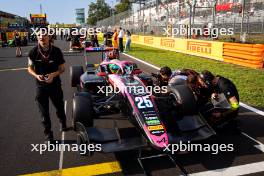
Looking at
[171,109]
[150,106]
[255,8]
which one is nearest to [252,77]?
[171,109]

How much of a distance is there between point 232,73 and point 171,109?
5.69 metres

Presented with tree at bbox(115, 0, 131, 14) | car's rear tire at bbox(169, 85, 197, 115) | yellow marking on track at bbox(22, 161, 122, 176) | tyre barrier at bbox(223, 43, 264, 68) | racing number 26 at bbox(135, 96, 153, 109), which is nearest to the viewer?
yellow marking on track at bbox(22, 161, 122, 176)

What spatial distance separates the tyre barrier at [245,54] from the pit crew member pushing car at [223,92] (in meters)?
6.50

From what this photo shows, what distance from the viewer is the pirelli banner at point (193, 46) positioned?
13.3 meters

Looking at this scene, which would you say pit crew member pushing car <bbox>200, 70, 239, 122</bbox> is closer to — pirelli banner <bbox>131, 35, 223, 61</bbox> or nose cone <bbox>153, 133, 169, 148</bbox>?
nose cone <bbox>153, 133, 169, 148</bbox>

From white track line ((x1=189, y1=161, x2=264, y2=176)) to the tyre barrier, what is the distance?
763 cm

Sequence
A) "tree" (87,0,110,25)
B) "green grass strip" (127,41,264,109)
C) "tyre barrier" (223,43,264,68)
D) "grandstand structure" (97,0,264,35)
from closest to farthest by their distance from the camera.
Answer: "green grass strip" (127,41,264,109) < "tyre barrier" (223,43,264,68) < "grandstand structure" (97,0,264,35) < "tree" (87,0,110,25)

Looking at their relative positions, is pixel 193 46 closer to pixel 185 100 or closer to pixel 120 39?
pixel 120 39

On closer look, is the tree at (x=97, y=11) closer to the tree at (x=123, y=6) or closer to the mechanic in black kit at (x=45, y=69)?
the tree at (x=123, y=6)

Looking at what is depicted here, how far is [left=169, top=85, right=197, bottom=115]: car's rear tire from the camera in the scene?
14.9ft

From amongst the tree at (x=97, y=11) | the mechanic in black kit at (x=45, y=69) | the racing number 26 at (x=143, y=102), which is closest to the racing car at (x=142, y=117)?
the racing number 26 at (x=143, y=102)

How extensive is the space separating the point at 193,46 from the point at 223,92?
11303mm

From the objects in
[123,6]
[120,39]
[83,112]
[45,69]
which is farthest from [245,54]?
[123,6]

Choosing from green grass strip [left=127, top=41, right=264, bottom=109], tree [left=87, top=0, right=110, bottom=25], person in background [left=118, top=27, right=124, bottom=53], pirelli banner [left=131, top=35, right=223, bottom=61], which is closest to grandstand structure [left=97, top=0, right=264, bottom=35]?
pirelli banner [left=131, top=35, right=223, bottom=61]
